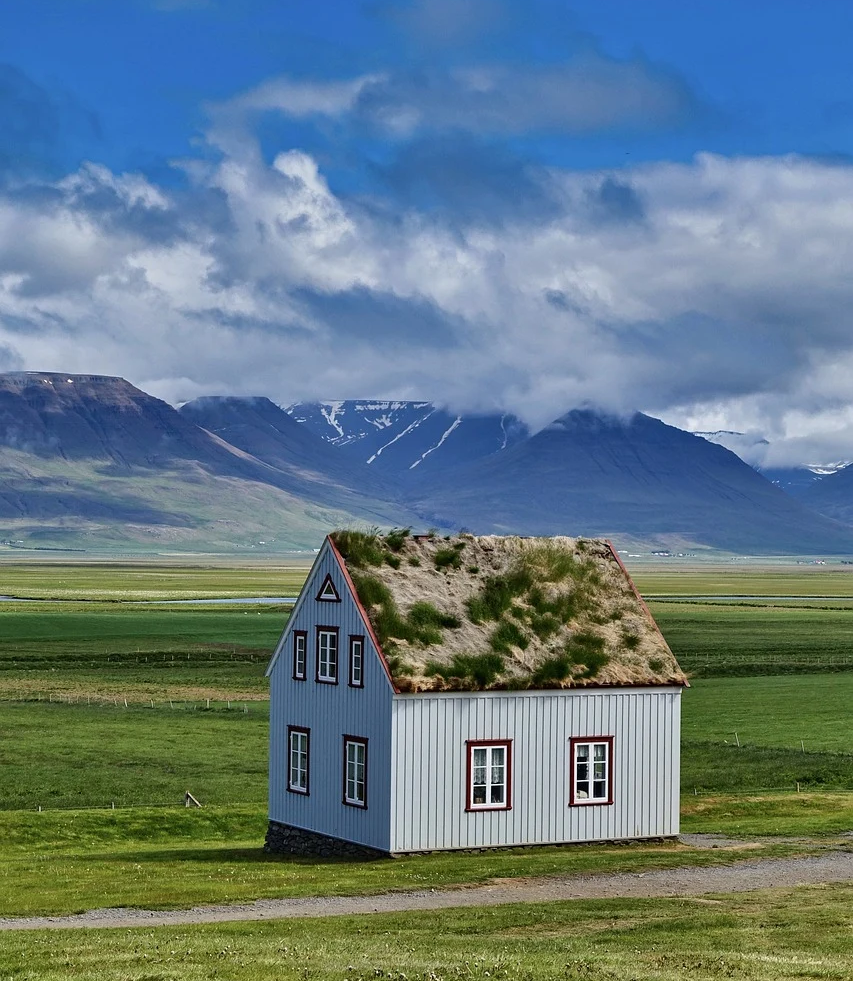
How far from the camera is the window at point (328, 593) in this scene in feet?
154

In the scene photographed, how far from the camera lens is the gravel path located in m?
33.6

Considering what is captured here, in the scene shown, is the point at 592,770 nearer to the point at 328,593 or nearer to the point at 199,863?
the point at 328,593

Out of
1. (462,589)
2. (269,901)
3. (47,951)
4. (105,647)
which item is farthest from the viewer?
(105,647)

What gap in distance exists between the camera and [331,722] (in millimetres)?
46094

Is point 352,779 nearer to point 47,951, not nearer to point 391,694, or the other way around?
point 391,694

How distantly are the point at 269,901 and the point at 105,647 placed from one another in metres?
95.4

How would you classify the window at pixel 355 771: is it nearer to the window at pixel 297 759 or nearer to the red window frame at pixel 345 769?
the red window frame at pixel 345 769

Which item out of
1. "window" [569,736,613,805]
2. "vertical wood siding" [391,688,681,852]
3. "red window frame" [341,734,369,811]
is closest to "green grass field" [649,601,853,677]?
"vertical wood siding" [391,688,681,852]

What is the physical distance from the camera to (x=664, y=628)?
15238 centimetres

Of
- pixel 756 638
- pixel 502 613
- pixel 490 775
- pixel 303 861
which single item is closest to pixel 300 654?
pixel 502 613

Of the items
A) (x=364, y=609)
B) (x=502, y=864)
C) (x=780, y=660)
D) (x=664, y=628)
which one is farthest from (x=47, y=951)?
(x=664, y=628)

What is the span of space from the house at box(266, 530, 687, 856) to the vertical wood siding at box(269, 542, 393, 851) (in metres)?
0.06

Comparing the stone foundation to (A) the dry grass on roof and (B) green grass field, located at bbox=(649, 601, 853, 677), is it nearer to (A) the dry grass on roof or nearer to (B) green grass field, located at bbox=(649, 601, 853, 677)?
(A) the dry grass on roof

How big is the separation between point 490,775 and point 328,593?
7619 millimetres
